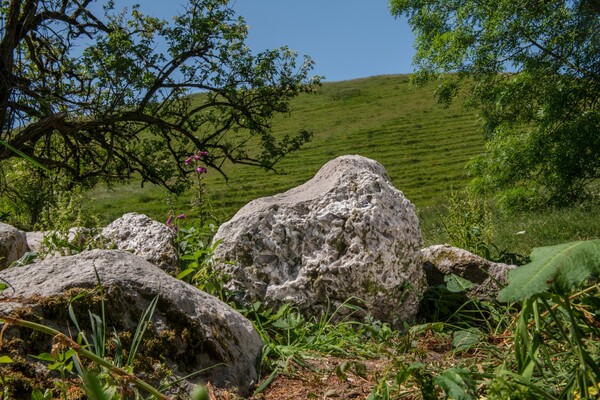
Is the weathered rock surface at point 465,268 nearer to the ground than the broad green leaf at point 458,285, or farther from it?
nearer to the ground

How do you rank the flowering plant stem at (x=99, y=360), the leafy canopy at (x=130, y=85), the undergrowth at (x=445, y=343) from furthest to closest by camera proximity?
the leafy canopy at (x=130, y=85) → the undergrowth at (x=445, y=343) → the flowering plant stem at (x=99, y=360)

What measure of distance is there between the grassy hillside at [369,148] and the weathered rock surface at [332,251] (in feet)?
74.0

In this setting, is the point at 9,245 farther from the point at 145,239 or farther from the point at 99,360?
the point at 99,360

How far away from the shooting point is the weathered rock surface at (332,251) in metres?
4.77

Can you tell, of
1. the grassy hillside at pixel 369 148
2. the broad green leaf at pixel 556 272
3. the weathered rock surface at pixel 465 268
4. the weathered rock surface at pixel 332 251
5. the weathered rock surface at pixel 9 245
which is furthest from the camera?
the grassy hillside at pixel 369 148

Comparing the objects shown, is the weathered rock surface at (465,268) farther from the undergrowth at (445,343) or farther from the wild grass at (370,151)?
the wild grass at (370,151)

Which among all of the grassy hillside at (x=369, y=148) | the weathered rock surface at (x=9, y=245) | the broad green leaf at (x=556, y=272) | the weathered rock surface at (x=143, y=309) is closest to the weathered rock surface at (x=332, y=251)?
the weathered rock surface at (x=143, y=309)

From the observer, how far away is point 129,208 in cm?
3672

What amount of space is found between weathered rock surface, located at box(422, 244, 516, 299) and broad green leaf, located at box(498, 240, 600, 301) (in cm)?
379

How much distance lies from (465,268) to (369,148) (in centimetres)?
4264

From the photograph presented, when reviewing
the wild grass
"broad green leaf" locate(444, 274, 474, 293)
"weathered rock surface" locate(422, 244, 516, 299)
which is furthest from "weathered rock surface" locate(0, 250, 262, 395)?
the wild grass

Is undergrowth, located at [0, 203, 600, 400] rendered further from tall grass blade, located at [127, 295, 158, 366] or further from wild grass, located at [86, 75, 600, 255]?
wild grass, located at [86, 75, 600, 255]

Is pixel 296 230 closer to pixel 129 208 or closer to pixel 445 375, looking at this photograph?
pixel 445 375

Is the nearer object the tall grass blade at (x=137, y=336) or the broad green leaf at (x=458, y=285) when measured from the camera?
the tall grass blade at (x=137, y=336)
